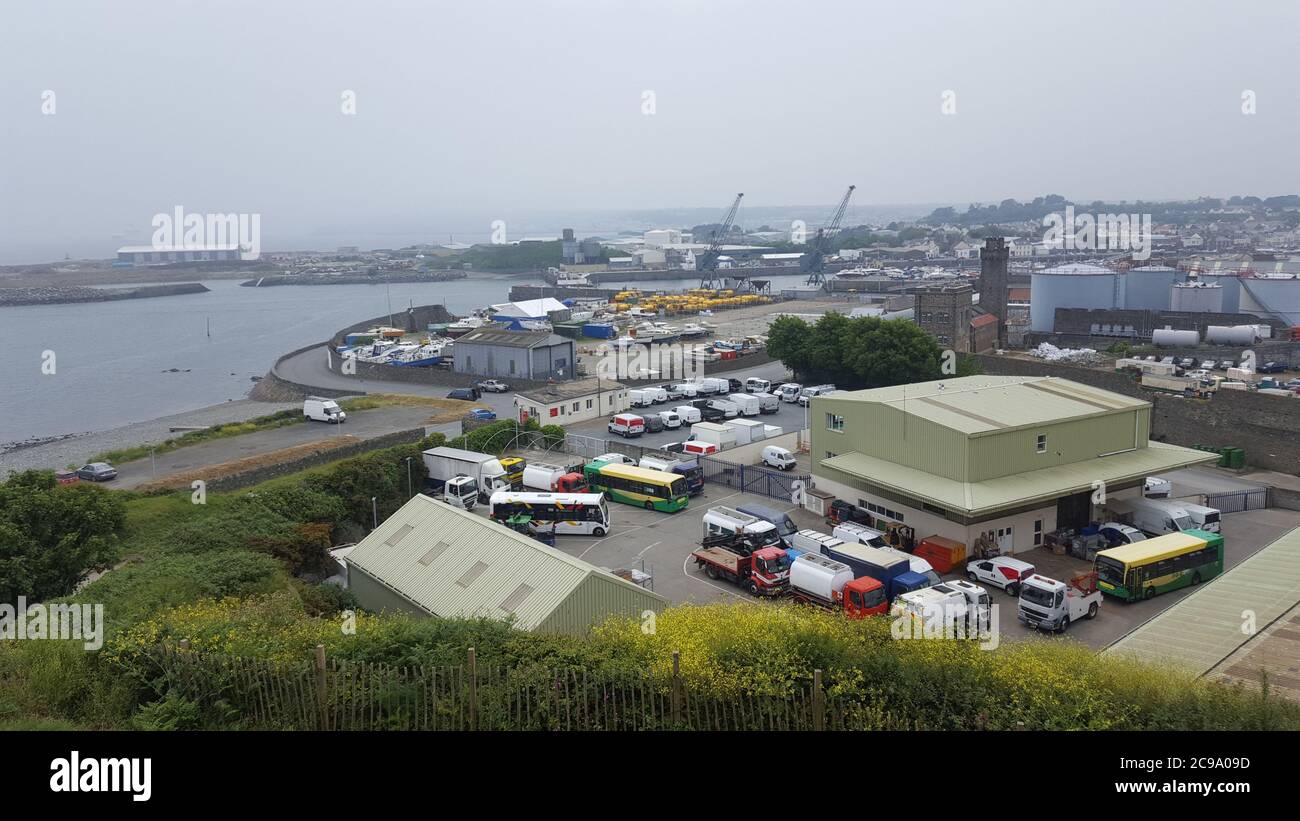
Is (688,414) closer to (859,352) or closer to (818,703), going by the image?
(859,352)

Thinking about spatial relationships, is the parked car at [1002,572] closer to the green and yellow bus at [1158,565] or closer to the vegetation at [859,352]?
the green and yellow bus at [1158,565]

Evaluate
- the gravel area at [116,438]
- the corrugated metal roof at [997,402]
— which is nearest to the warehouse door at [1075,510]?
the corrugated metal roof at [997,402]

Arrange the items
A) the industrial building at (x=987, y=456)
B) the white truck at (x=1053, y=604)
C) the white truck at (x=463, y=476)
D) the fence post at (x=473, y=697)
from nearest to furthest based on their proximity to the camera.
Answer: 1. the fence post at (x=473, y=697)
2. the white truck at (x=1053, y=604)
3. the industrial building at (x=987, y=456)
4. the white truck at (x=463, y=476)

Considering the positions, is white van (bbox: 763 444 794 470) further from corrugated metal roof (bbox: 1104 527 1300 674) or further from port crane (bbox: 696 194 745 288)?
port crane (bbox: 696 194 745 288)

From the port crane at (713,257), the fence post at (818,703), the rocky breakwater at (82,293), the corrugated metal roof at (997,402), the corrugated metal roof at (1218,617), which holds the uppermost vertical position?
the port crane at (713,257)

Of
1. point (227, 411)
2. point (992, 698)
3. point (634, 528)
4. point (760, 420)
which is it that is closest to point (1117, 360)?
point (760, 420)

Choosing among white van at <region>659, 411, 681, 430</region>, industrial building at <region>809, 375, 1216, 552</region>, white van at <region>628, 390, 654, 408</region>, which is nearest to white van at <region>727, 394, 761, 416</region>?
white van at <region>659, 411, 681, 430</region>

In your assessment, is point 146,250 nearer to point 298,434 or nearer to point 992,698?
point 298,434
